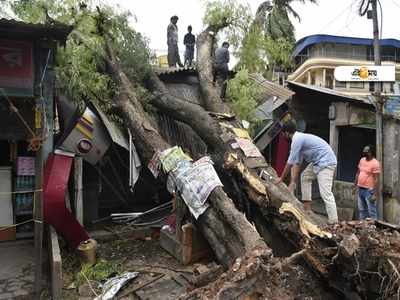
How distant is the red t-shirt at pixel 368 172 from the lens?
27.4 ft

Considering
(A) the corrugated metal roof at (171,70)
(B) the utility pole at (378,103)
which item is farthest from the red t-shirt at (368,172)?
(A) the corrugated metal roof at (171,70)

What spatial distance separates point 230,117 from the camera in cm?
826

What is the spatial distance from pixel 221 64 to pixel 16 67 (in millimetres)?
5884

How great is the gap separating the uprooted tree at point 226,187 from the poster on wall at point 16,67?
1.36m

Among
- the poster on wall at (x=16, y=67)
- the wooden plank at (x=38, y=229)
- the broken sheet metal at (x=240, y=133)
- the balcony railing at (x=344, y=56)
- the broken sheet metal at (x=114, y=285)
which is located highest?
the balcony railing at (x=344, y=56)

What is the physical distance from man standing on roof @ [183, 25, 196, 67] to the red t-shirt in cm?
727

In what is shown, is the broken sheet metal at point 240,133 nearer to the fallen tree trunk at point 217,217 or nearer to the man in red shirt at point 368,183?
the fallen tree trunk at point 217,217

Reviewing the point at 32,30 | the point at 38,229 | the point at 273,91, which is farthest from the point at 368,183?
the point at 32,30

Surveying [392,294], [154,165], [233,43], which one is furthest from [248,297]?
[233,43]

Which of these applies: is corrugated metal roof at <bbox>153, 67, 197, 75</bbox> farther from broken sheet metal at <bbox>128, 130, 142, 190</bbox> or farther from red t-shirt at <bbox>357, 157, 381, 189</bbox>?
red t-shirt at <bbox>357, 157, 381, 189</bbox>

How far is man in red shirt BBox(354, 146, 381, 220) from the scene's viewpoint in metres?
8.38

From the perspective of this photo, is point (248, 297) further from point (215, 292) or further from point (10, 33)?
point (10, 33)

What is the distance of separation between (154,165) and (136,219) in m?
2.26

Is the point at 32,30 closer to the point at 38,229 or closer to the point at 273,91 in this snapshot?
the point at 38,229
